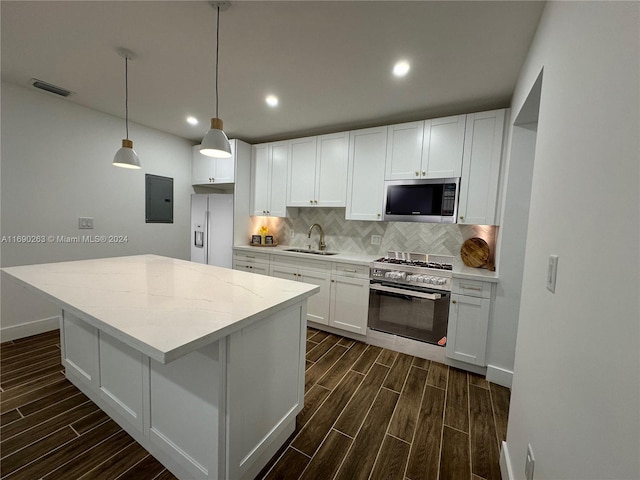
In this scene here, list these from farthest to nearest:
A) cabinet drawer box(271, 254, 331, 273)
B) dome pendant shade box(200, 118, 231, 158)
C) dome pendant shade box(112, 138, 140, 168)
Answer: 1. cabinet drawer box(271, 254, 331, 273)
2. dome pendant shade box(112, 138, 140, 168)
3. dome pendant shade box(200, 118, 231, 158)

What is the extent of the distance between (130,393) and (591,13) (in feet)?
8.08

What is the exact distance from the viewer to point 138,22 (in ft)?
5.25

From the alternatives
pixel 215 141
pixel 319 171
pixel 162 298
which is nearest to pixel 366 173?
pixel 319 171

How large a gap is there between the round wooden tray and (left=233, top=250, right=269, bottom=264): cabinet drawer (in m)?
2.33

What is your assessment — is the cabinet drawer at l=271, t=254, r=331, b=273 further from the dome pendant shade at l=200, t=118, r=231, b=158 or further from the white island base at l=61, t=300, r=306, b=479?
the dome pendant shade at l=200, t=118, r=231, b=158

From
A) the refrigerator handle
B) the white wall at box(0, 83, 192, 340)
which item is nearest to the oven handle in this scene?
the refrigerator handle

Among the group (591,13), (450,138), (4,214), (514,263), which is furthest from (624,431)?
(4,214)

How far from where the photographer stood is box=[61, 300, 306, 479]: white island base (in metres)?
1.09

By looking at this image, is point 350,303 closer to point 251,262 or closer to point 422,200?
point 422,200

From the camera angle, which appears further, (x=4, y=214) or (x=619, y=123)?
(x=4, y=214)

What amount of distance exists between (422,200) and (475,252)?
74 cm

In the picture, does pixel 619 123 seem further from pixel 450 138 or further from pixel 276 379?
pixel 450 138

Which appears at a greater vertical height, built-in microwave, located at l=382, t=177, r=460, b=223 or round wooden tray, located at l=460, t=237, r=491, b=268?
built-in microwave, located at l=382, t=177, r=460, b=223

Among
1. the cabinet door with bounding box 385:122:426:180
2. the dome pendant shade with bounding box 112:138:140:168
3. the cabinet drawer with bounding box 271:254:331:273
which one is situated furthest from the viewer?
the cabinet drawer with bounding box 271:254:331:273
